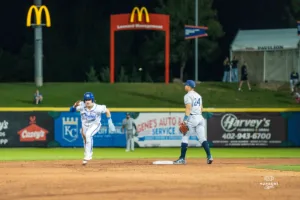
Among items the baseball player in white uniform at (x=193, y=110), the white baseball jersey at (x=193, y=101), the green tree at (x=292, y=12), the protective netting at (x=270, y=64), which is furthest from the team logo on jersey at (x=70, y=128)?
the green tree at (x=292, y=12)

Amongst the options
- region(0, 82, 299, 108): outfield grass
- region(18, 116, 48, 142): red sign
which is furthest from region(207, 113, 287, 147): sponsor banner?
region(0, 82, 299, 108): outfield grass

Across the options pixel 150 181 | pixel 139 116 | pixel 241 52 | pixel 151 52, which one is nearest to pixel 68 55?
pixel 151 52

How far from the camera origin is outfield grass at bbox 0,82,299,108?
40656 millimetres

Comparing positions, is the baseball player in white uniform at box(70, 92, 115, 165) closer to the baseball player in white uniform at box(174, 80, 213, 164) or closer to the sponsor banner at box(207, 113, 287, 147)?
the baseball player in white uniform at box(174, 80, 213, 164)

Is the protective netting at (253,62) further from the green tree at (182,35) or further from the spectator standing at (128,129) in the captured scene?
the spectator standing at (128,129)

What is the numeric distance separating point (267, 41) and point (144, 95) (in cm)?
1134

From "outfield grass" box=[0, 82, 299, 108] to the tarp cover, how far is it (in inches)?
198

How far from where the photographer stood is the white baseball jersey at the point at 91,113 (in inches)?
757

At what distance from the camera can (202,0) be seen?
61.2m

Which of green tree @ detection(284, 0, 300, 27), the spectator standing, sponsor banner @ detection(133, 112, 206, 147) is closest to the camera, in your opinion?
the spectator standing

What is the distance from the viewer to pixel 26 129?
3138 centimetres

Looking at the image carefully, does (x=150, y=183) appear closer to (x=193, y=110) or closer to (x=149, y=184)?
(x=149, y=184)

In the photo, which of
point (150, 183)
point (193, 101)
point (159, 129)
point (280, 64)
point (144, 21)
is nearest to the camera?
point (150, 183)

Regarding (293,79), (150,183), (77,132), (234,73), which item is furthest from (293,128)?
(150,183)
